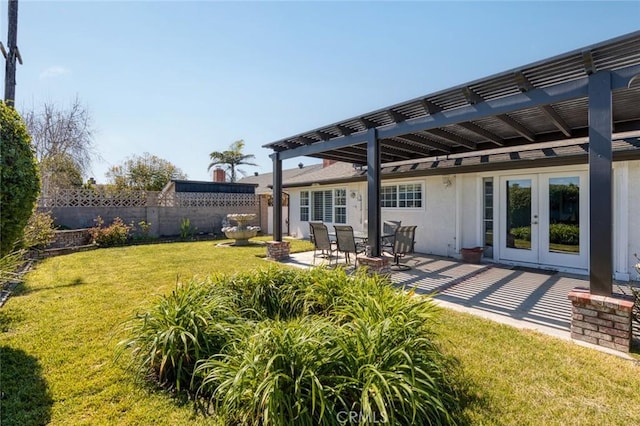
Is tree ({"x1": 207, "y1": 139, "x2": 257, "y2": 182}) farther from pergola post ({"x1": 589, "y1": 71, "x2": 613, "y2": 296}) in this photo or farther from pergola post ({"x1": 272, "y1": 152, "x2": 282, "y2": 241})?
pergola post ({"x1": 589, "y1": 71, "x2": 613, "y2": 296})

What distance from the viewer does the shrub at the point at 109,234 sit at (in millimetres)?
12289

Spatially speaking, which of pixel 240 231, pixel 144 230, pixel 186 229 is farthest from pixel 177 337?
pixel 144 230

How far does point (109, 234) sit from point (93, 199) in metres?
2.64

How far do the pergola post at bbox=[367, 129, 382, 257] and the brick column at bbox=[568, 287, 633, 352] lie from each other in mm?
3486

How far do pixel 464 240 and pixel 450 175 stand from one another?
214 centimetres

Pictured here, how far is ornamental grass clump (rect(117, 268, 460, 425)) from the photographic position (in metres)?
2.20

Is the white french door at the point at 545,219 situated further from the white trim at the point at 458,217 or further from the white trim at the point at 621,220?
the white trim at the point at 458,217

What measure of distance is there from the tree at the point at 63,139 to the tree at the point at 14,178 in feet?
59.6

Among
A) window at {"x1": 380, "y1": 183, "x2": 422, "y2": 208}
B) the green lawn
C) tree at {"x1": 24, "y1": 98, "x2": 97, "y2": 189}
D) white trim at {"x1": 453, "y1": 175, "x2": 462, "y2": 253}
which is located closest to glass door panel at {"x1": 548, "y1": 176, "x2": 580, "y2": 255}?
white trim at {"x1": 453, "y1": 175, "x2": 462, "y2": 253}

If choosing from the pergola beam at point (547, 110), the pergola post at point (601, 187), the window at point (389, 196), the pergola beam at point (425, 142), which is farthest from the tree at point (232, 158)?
the pergola post at point (601, 187)

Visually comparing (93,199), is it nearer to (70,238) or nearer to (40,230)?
(70,238)

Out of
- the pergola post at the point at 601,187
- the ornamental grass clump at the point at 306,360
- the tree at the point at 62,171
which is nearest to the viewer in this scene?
the ornamental grass clump at the point at 306,360

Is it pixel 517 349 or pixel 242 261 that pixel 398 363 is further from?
pixel 242 261

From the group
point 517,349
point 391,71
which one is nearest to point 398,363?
point 517,349
